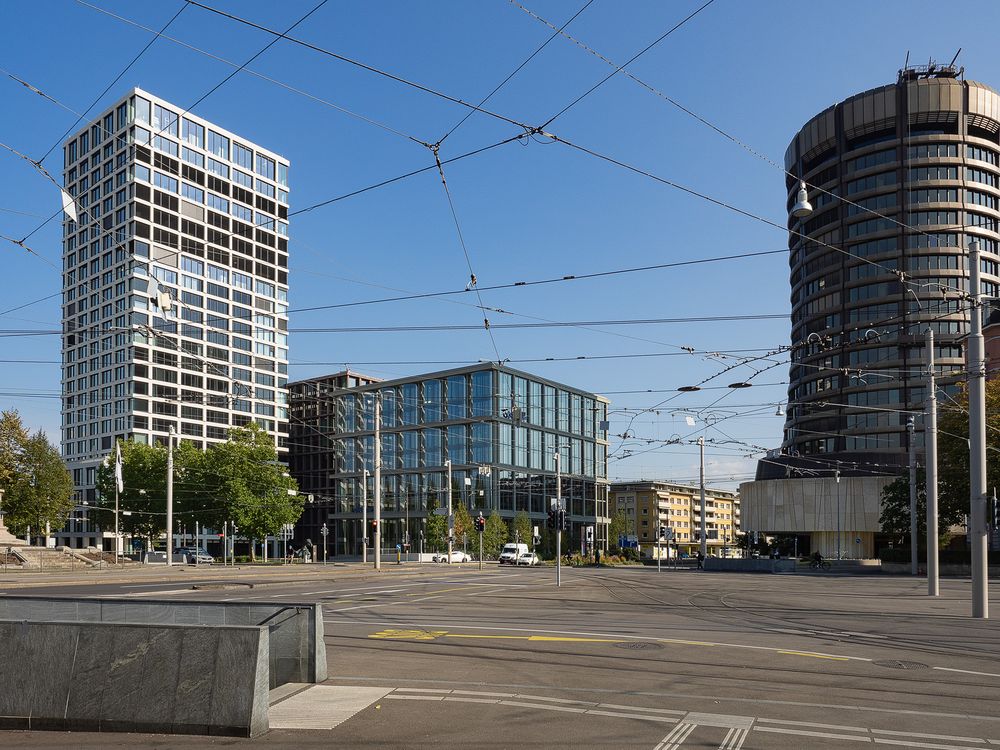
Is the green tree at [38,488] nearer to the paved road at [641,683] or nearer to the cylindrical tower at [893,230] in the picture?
the paved road at [641,683]

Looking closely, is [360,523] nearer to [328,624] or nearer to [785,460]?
[785,460]

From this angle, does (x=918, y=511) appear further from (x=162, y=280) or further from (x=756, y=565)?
(x=162, y=280)

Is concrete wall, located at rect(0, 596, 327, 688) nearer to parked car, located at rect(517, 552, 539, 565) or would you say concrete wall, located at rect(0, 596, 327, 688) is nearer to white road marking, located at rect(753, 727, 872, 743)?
white road marking, located at rect(753, 727, 872, 743)

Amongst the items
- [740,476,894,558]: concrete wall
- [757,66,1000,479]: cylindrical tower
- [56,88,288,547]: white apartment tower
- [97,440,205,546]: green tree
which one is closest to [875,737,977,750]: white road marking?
[740,476,894,558]: concrete wall

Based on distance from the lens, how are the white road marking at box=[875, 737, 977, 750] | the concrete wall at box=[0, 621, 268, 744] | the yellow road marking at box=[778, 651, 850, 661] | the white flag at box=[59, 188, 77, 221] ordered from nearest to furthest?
the white road marking at box=[875, 737, 977, 750]
the concrete wall at box=[0, 621, 268, 744]
the yellow road marking at box=[778, 651, 850, 661]
the white flag at box=[59, 188, 77, 221]

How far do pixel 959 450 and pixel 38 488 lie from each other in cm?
7097

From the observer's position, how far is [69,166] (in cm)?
12625

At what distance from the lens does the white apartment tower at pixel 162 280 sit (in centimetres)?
11450

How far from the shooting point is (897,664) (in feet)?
44.4

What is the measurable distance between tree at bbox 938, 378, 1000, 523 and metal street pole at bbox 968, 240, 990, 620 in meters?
30.8

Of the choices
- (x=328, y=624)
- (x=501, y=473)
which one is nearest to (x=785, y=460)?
(x=501, y=473)

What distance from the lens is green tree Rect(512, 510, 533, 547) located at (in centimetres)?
9062

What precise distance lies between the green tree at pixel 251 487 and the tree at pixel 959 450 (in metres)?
56.9

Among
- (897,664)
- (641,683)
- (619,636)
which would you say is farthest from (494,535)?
(641,683)
